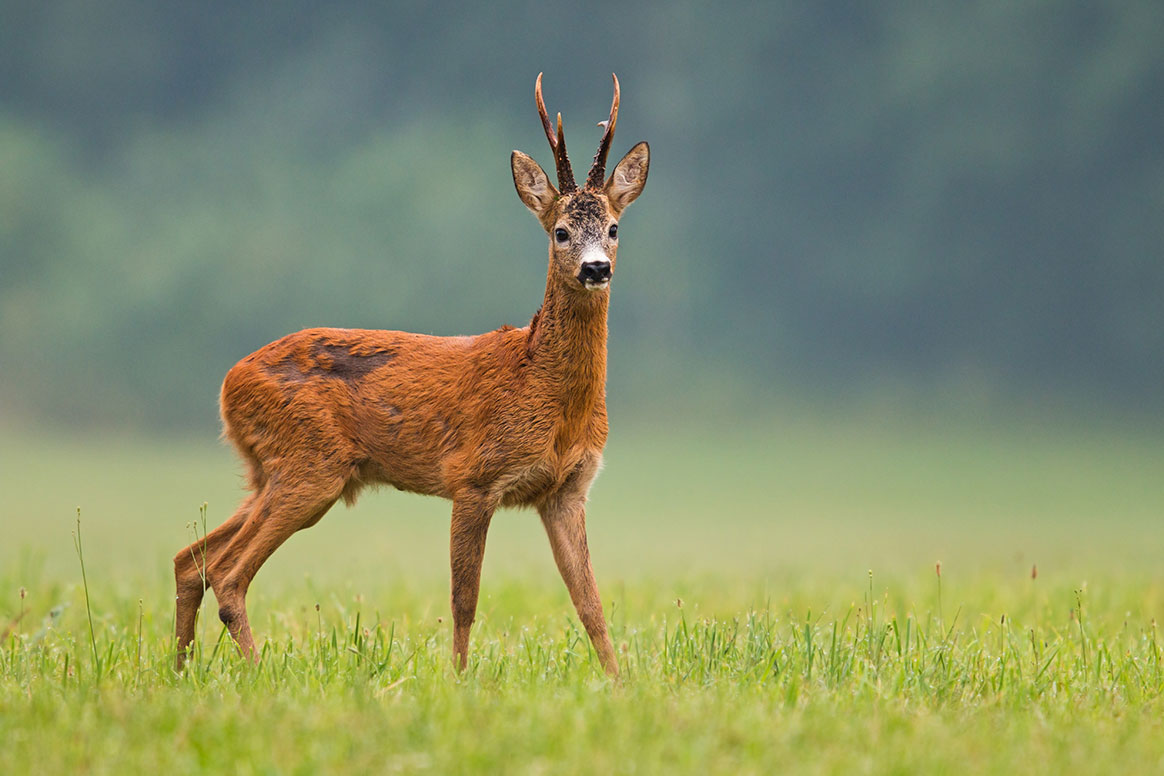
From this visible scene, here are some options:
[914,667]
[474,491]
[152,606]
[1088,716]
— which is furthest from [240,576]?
[1088,716]

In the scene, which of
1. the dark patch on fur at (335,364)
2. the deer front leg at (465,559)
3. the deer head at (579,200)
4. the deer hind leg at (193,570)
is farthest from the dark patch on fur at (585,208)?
the deer hind leg at (193,570)

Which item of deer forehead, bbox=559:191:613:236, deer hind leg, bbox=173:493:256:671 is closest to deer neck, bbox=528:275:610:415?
deer forehead, bbox=559:191:613:236

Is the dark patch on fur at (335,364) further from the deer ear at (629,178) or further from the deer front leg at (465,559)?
the deer ear at (629,178)

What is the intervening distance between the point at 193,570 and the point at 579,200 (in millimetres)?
2948

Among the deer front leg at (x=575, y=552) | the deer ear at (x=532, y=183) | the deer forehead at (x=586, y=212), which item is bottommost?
the deer front leg at (x=575, y=552)

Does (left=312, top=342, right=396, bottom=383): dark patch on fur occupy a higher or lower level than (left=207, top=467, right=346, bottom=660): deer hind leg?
higher

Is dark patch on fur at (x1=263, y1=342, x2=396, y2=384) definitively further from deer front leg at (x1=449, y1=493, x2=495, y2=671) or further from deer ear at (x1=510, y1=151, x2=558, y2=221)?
deer ear at (x1=510, y1=151, x2=558, y2=221)

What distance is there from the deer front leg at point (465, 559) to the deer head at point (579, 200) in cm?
124

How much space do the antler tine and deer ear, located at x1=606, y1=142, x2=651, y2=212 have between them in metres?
0.07

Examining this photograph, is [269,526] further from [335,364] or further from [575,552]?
[575,552]

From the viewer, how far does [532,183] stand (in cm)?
662

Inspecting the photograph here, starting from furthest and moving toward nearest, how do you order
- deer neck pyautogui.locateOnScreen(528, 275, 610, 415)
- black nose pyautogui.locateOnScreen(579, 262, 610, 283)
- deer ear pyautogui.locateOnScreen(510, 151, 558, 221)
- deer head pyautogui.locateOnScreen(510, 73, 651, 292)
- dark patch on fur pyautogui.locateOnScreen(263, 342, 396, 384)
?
dark patch on fur pyautogui.locateOnScreen(263, 342, 396, 384) → deer ear pyautogui.locateOnScreen(510, 151, 558, 221) → deer neck pyautogui.locateOnScreen(528, 275, 610, 415) → deer head pyautogui.locateOnScreen(510, 73, 651, 292) → black nose pyautogui.locateOnScreen(579, 262, 610, 283)

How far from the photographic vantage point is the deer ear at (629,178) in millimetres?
6645

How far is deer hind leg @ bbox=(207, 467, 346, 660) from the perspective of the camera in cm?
666
